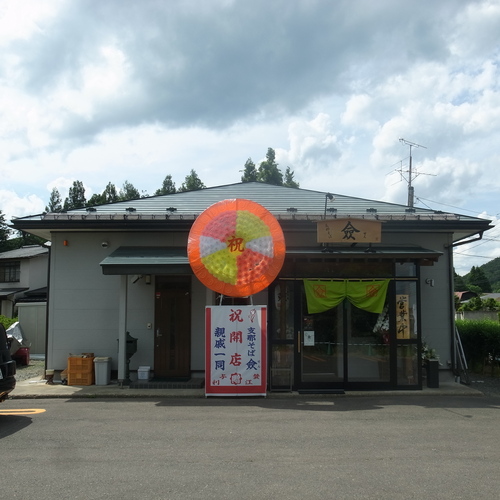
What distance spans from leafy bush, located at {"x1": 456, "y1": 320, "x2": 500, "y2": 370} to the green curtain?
15.7 ft

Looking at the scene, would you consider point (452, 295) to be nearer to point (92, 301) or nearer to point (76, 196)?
point (92, 301)

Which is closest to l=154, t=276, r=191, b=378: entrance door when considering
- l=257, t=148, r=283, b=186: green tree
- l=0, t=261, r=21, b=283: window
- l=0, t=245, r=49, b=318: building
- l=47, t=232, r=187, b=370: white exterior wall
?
l=47, t=232, r=187, b=370: white exterior wall

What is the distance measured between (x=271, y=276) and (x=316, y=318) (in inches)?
71.5

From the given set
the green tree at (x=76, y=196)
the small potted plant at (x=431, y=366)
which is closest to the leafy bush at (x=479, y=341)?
the small potted plant at (x=431, y=366)

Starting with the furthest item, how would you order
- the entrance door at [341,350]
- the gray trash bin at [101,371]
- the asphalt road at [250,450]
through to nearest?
the gray trash bin at [101,371] < the entrance door at [341,350] < the asphalt road at [250,450]

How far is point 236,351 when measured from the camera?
1112 centimetres

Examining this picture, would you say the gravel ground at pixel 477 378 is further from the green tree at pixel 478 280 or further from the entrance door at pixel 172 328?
the green tree at pixel 478 280

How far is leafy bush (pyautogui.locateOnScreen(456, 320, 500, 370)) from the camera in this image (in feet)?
47.9

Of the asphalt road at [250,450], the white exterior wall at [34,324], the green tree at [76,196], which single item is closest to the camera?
the asphalt road at [250,450]

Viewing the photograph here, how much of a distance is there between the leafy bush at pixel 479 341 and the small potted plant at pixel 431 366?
3.09 m

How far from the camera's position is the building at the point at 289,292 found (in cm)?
1183

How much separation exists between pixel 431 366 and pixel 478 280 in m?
66.5

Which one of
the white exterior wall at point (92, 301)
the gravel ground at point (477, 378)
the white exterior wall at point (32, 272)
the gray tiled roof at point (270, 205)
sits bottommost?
the gravel ground at point (477, 378)

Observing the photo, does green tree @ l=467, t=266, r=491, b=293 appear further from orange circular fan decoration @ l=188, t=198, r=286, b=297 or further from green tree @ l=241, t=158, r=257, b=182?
orange circular fan decoration @ l=188, t=198, r=286, b=297
